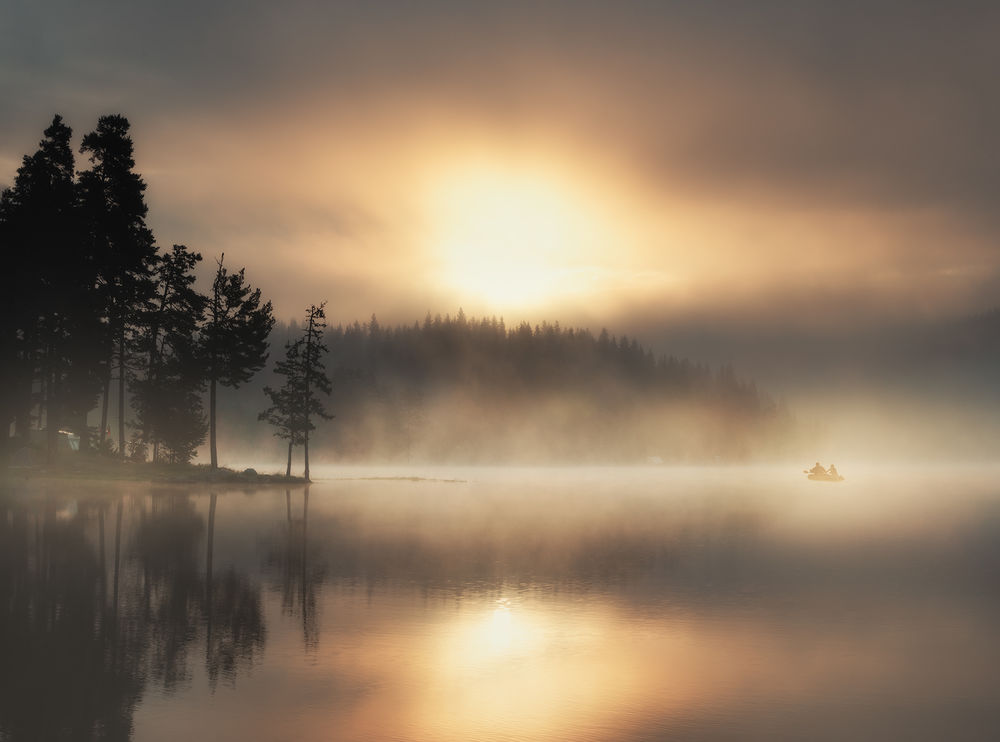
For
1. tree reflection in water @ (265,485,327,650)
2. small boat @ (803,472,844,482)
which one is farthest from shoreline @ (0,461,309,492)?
small boat @ (803,472,844,482)

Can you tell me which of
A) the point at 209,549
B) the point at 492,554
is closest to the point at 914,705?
the point at 492,554

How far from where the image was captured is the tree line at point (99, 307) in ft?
232

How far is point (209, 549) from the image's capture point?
123 ft

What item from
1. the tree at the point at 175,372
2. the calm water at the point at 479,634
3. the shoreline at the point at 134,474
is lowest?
the calm water at the point at 479,634

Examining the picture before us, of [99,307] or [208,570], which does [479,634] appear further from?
[99,307]

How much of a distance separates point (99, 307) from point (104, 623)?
5894cm

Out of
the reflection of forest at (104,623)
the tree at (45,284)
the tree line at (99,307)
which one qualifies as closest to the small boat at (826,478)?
the tree line at (99,307)

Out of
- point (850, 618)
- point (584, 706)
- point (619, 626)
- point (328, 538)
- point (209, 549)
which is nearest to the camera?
point (584, 706)

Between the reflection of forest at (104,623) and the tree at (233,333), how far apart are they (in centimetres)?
5144

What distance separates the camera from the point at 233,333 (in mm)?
92938

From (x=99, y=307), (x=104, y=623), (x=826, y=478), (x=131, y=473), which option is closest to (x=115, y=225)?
(x=99, y=307)

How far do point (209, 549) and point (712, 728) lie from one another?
1054 inches

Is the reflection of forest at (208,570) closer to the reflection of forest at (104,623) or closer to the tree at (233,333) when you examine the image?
the reflection of forest at (104,623)

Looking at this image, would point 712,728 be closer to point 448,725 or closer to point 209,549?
point 448,725
